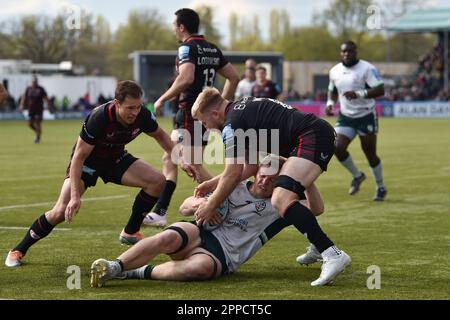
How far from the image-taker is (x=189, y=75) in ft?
38.5

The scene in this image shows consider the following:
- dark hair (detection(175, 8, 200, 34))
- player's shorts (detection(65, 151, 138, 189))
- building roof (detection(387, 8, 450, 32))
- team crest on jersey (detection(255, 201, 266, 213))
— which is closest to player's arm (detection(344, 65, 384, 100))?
dark hair (detection(175, 8, 200, 34))

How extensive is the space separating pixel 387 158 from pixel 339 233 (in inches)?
500

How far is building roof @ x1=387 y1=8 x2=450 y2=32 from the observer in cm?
6681

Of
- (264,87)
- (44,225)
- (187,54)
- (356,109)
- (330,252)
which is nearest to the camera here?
(330,252)

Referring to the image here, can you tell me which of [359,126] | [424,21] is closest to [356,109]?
[359,126]

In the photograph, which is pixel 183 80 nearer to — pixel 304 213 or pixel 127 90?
pixel 127 90

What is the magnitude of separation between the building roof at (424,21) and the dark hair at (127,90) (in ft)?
195

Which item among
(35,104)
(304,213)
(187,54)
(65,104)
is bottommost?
(65,104)

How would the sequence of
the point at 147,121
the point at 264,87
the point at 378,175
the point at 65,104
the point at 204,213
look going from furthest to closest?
1. the point at 65,104
2. the point at 264,87
3. the point at 378,175
4. the point at 147,121
5. the point at 204,213

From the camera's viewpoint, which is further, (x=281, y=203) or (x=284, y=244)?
(x=284, y=244)

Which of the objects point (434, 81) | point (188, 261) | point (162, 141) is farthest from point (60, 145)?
point (434, 81)

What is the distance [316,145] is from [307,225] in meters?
0.68

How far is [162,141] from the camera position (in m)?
9.47

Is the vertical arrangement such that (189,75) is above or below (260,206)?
above
